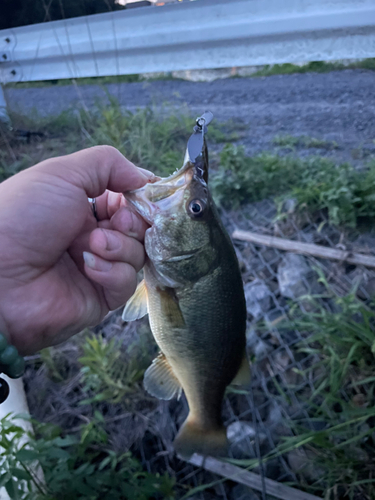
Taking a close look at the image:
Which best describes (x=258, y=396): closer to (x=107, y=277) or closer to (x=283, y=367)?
(x=283, y=367)

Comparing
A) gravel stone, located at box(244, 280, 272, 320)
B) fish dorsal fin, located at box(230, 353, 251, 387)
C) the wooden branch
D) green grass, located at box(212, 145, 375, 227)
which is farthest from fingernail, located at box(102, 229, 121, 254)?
green grass, located at box(212, 145, 375, 227)

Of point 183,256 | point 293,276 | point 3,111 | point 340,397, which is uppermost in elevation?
point 3,111

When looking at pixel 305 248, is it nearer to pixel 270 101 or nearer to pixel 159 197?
pixel 270 101

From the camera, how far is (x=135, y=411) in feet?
8.10

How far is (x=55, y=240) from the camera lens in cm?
139

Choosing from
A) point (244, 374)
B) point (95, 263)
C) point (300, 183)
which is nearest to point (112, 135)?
point (300, 183)

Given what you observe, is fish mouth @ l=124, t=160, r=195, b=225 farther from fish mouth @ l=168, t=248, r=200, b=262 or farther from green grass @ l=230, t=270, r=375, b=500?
green grass @ l=230, t=270, r=375, b=500

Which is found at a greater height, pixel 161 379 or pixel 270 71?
pixel 270 71

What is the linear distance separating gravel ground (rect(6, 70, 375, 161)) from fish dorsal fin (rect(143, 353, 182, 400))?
277 cm

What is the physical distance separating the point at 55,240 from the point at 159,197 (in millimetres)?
467

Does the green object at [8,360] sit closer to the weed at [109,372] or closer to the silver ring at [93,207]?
the silver ring at [93,207]

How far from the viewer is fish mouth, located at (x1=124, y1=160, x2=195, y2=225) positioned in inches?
50.4

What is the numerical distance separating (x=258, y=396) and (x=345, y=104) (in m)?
2.85

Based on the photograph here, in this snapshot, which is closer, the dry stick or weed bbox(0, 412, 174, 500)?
weed bbox(0, 412, 174, 500)
